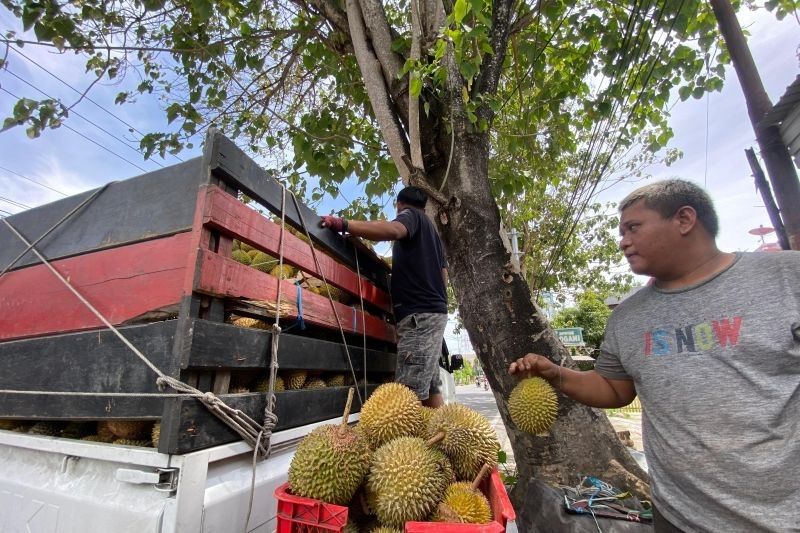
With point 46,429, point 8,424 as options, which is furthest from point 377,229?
point 8,424

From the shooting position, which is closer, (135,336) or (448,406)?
(135,336)

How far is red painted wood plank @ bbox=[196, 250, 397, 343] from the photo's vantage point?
5.03 feet

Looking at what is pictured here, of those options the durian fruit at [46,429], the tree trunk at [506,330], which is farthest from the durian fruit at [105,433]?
the tree trunk at [506,330]

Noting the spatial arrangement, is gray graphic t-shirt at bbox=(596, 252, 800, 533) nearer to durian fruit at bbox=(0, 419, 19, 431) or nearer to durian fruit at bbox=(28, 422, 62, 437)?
durian fruit at bbox=(28, 422, 62, 437)

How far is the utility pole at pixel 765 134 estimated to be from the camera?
3328mm

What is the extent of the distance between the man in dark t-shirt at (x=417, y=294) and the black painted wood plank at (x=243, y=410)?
0.65m

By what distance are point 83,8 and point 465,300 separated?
4.45 metres

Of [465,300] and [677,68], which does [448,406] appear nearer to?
[465,300]

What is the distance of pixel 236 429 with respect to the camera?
5.06ft

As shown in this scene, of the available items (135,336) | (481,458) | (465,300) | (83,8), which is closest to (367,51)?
(465,300)

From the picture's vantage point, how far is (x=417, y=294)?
2.94 metres

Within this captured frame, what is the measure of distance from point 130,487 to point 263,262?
1279mm

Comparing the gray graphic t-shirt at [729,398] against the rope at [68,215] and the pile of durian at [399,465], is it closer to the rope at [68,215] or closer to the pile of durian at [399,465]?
the pile of durian at [399,465]

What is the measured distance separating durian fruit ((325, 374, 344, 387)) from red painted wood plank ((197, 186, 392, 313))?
1.75 feet
